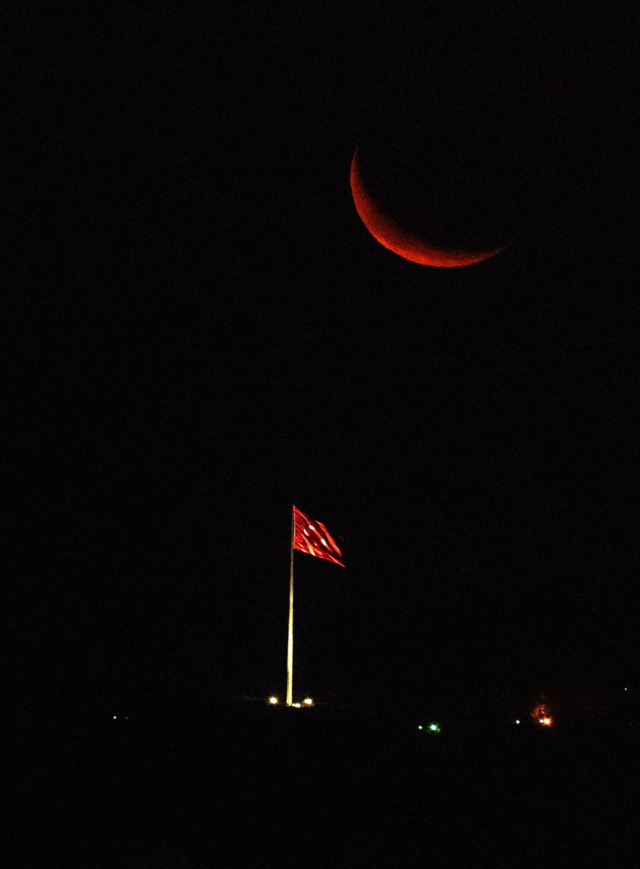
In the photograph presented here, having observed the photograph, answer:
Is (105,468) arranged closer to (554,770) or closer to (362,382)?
(362,382)

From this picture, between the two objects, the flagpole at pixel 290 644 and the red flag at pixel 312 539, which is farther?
the red flag at pixel 312 539

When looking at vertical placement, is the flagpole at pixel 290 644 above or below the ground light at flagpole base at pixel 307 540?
below

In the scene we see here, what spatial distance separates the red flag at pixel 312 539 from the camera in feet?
26.6

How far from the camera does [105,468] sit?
8875 mm

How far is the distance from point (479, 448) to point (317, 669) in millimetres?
6468

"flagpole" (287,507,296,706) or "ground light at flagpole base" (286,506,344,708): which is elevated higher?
"ground light at flagpole base" (286,506,344,708)

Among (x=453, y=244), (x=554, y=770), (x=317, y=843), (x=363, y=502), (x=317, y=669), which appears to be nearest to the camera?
(x=317, y=843)

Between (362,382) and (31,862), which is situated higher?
(362,382)

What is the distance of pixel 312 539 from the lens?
27.6 ft

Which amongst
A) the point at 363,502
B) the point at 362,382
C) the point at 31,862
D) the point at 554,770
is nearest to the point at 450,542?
the point at 363,502

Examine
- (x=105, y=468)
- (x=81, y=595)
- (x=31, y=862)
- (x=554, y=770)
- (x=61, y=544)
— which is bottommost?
(x=31, y=862)

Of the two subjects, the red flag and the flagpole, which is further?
the red flag

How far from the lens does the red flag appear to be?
812 cm

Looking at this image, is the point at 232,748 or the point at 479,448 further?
the point at 479,448
